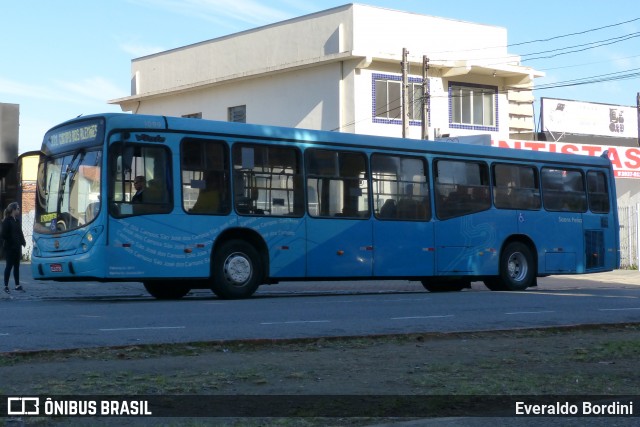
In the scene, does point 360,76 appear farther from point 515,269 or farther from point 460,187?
point 460,187

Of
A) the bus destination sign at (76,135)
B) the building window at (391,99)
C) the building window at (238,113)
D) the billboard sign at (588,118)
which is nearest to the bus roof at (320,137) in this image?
the bus destination sign at (76,135)

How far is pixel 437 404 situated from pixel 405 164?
14530 millimetres

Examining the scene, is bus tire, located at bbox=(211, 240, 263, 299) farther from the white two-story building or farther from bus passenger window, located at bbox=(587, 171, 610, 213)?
the white two-story building

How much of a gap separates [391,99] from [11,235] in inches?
1064

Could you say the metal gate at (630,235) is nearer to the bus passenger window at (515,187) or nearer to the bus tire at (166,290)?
the bus passenger window at (515,187)

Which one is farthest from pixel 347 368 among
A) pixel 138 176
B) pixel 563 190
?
pixel 563 190

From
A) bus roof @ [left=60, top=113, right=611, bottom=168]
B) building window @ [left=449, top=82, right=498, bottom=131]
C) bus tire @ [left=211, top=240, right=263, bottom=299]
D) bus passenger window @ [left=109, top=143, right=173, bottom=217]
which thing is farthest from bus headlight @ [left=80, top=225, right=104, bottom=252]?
building window @ [left=449, top=82, right=498, bottom=131]

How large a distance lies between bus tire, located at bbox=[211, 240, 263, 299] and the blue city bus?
0.9 inches

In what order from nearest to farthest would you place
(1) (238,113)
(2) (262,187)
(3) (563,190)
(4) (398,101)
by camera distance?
(2) (262,187)
(3) (563,190)
(4) (398,101)
(1) (238,113)

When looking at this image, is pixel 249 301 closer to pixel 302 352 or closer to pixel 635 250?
pixel 302 352

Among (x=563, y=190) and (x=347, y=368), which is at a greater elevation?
(x=563, y=190)

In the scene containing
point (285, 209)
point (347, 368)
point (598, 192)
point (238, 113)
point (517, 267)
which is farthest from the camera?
point (238, 113)

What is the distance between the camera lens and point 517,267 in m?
24.2

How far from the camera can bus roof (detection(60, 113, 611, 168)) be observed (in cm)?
1809
